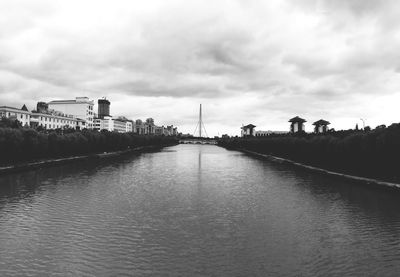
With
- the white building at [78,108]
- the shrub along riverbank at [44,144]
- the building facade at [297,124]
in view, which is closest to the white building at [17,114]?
the white building at [78,108]

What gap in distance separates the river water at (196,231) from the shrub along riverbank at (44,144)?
419 inches

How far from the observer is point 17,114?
380ft

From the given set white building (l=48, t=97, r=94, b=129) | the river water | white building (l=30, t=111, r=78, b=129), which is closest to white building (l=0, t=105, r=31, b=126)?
white building (l=30, t=111, r=78, b=129)

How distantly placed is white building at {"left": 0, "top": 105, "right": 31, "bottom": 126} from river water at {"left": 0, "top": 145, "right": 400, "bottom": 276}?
93.6 metres

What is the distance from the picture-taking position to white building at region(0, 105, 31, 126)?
108m

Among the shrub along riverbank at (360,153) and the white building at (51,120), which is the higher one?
the white building at (51,120)

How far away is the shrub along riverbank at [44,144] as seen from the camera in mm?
35250

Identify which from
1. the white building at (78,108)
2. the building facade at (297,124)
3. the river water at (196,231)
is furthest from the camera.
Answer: the white building at (78,108)

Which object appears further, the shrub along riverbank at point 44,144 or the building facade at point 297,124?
the building facade at point 297,124

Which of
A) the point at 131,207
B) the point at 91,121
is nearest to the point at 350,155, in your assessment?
the point at 131,207

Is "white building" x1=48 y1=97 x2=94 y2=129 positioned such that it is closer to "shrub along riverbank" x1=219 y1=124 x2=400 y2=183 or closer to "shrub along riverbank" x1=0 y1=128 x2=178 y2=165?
"shrub along riverbank" x1=0 y1=128 x2=178 y2=165

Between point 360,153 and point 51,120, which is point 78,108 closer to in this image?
point 51,120

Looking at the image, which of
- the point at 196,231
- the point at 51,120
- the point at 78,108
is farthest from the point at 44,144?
the point at 78,108

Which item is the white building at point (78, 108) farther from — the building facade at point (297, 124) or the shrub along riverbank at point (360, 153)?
the shrub along riverbank at point (360, 153)
